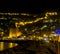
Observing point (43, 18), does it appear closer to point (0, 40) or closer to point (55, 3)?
point (55, 3)

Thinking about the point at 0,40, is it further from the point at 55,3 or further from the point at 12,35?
the point at 55,3

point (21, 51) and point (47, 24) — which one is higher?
point (47, 24)

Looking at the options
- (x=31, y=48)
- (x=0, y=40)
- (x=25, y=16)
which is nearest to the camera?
(x=31, y=48)

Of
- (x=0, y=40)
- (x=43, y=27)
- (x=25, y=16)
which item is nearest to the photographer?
(x=0, y=40)

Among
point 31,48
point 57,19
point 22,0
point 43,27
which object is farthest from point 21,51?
point 22,0

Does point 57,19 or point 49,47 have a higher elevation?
Answer: point 57,19

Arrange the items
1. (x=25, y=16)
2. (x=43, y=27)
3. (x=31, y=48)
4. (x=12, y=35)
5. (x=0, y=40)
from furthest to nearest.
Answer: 1. (x=25, y=16)
2. (x=43, y=27)
3. (x=12, y=35)
4. (x=0, y=40)
5. (x=31, y=48)

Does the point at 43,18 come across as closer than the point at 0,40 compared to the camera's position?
No

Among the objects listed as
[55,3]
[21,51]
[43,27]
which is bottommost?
[21,51]

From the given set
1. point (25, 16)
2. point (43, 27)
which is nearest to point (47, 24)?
point (43, 27)
